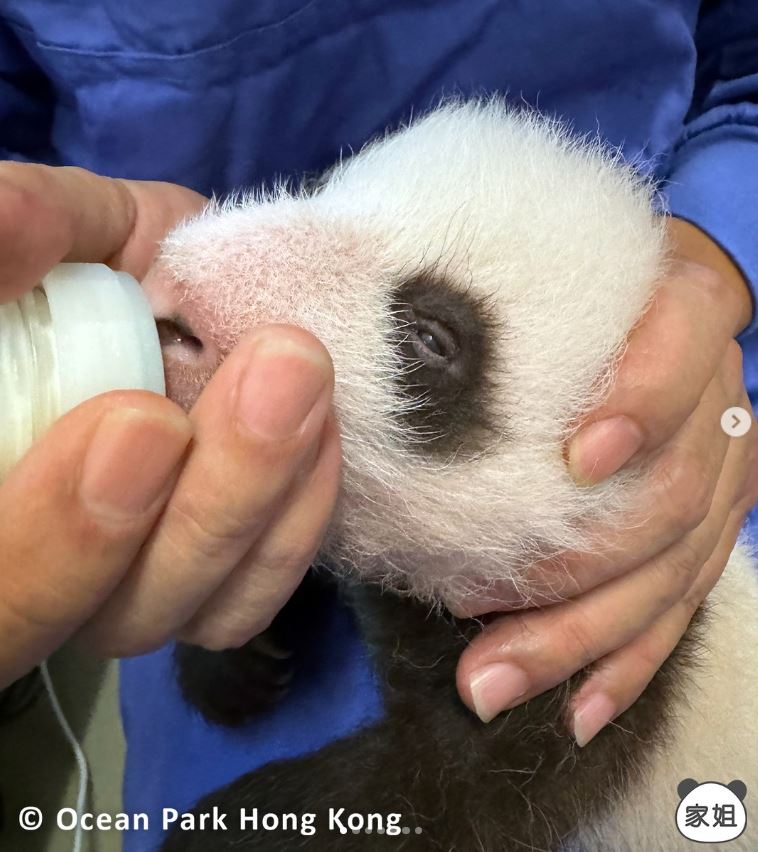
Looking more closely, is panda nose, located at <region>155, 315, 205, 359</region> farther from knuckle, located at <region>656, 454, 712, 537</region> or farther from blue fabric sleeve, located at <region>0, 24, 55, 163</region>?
blue fabric sleeve, located at <region>0, 24, 55, 163</region>

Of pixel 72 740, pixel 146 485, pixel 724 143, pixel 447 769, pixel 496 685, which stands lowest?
pixel 72 740

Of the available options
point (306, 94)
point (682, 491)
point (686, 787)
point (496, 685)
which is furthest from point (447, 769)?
point (306, 94)

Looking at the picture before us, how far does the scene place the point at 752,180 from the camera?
2.68ft

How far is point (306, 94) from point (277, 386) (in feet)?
1.61

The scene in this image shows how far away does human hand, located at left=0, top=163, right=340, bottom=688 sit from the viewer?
371 mm

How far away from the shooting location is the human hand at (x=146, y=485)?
14.6 inches

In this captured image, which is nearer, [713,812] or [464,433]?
[464,433]

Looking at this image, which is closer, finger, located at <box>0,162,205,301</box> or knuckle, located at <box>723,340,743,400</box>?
finger, located at <box>0,162,205,301</box>

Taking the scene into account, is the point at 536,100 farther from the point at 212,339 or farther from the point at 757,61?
the point at 212,339

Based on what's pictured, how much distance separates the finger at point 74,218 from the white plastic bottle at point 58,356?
2 cm

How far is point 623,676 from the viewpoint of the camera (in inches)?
25.2

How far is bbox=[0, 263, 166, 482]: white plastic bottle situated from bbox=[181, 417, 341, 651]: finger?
0.40ft

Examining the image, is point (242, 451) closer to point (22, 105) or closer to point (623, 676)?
point (623, 676)

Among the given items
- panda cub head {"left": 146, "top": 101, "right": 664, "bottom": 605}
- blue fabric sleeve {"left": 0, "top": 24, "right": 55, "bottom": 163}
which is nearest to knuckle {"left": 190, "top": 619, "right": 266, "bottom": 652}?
panda cub head {"left": 146, "top": 101, "right": 664, "bottom": 605}
